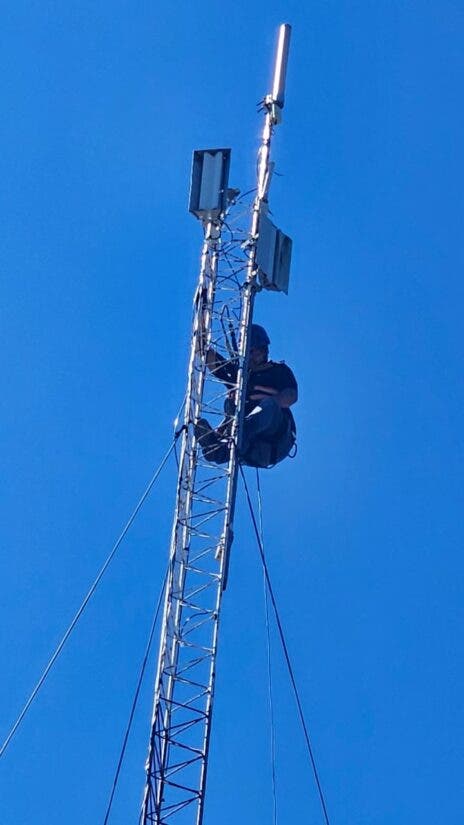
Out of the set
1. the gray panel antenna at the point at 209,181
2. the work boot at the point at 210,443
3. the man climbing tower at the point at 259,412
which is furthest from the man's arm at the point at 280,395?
the gray panel antenna at the point at 209,181

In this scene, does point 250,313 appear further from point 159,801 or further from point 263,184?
point 159,801

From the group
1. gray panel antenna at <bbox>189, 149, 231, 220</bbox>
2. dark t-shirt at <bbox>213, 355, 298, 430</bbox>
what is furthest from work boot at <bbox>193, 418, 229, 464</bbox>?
gray panel antenna at <bbox>189, 149, 231, 220</bbox>

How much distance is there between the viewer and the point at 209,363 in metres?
37.0

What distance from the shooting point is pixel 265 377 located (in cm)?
3772

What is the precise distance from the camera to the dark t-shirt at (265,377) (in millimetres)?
37188

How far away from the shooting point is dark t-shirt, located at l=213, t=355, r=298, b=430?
3719 centimetres

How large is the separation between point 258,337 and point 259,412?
5.01 ft

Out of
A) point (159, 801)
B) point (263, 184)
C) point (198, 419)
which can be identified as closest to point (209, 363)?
point (198, 419)

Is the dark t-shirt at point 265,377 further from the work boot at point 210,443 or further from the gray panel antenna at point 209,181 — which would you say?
the gray panel antenna at point 209,181

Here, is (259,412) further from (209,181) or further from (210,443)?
(209,181)

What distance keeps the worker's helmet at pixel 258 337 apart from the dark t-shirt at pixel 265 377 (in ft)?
1.04

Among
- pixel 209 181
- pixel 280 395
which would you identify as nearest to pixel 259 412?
pixel 280 395

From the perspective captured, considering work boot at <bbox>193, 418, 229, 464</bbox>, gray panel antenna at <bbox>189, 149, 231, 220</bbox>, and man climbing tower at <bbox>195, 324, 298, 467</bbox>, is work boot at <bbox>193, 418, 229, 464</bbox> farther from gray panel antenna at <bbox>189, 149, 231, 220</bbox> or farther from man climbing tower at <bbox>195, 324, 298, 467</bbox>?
gray panel antenna at <bbox>189, 149, 231, 220</bbox>

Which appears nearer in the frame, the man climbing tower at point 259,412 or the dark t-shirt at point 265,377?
the man climbing tower at point 259,412
